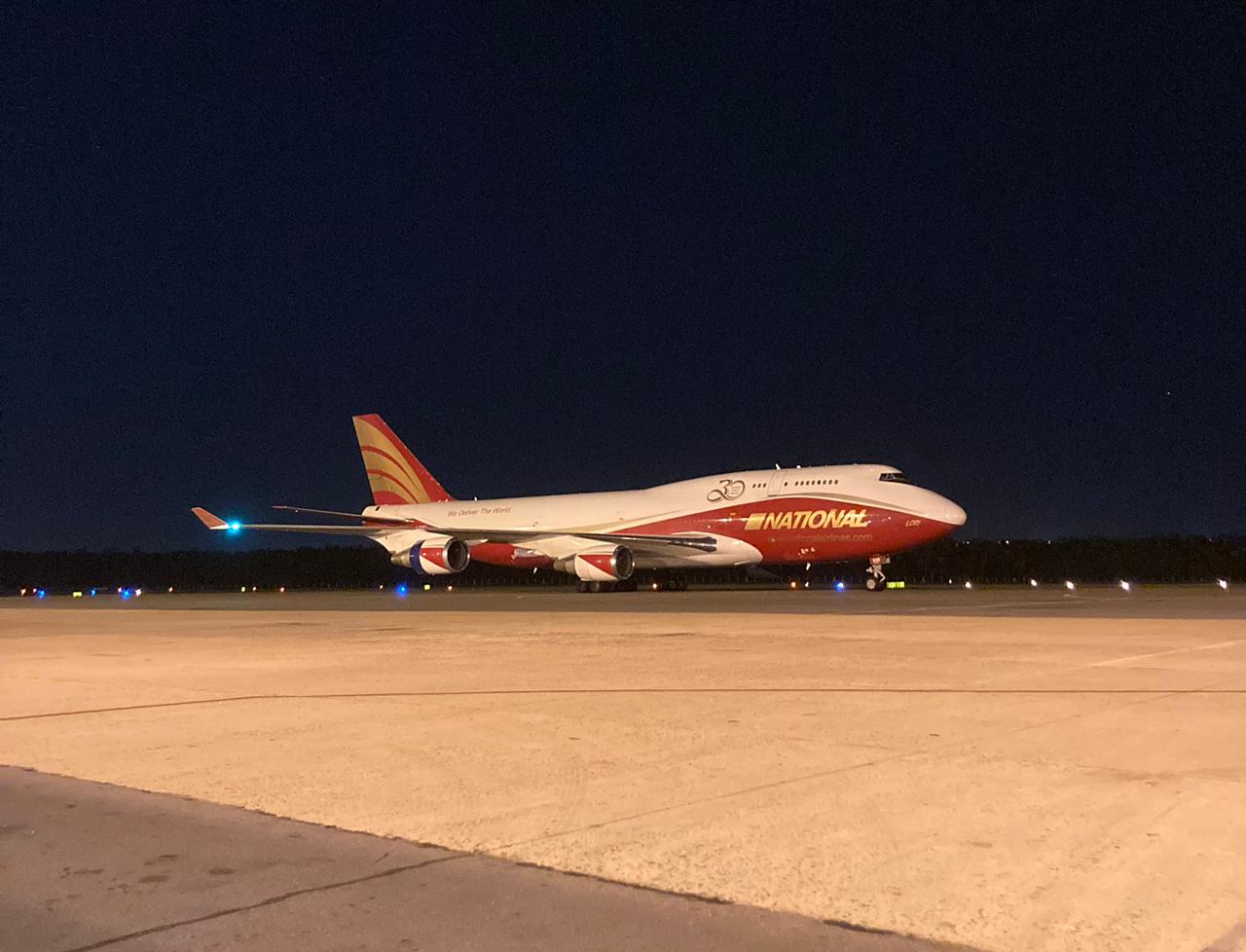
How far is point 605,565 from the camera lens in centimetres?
3747

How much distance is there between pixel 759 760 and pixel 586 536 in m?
31.4

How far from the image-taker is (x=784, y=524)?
1394 inches

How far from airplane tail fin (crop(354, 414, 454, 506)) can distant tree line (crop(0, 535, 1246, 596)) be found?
9577mm

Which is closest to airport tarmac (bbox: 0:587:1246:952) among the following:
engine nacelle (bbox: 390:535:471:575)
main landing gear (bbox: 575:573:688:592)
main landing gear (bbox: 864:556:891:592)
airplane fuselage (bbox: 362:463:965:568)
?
airplane fuselage (bbox: 362:463:965:568)

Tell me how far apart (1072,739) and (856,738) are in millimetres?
1523

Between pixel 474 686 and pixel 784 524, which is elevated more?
pixel 784 524

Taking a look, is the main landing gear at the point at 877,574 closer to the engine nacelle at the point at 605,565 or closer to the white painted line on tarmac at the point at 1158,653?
the engine nacelle at the point at 605,565

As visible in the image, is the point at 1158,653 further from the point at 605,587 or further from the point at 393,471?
the point at 393,471

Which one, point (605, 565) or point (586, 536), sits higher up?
point (586, 536)

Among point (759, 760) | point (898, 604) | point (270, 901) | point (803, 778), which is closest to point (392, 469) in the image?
point (898, 604)

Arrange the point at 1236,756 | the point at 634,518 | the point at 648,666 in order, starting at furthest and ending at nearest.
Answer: the point at 634,518 < the point at 648,666 < the point at 1236,756

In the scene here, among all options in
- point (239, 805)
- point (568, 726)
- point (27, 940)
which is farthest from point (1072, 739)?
point (27, 940)

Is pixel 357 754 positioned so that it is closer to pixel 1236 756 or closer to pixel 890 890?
pixel 890 890

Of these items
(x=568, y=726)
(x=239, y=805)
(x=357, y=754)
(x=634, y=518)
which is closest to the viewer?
(x=239, y=805)
